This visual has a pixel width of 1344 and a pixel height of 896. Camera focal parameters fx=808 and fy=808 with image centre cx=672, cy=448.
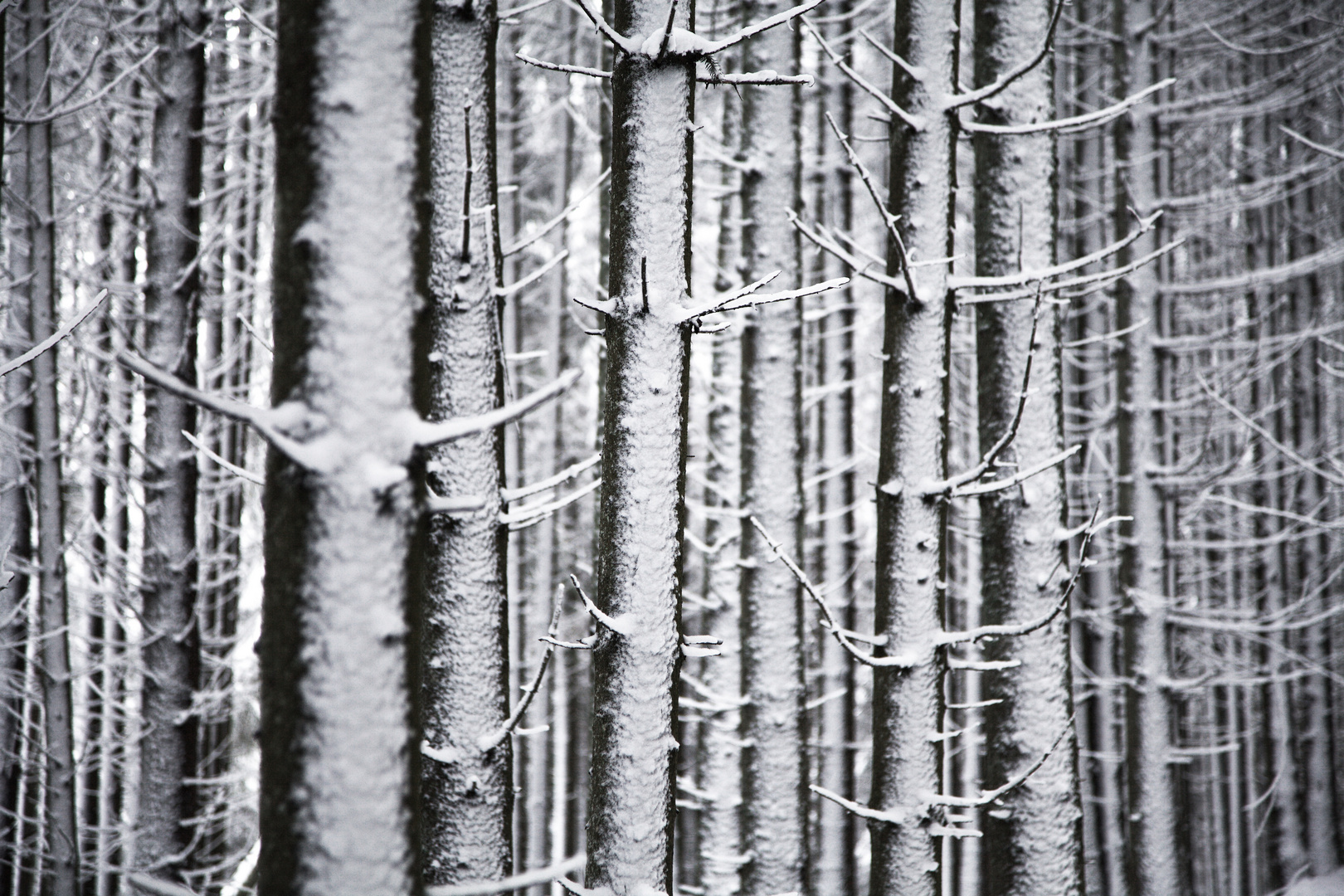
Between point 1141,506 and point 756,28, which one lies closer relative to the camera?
point 756,28

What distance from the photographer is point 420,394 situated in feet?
6.42

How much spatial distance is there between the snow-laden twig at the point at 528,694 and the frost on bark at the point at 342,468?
19.6 inches

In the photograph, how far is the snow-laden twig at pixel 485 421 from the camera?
169 centimetres

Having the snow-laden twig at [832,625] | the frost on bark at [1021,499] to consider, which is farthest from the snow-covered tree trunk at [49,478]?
the frost on bark at [1021,499]

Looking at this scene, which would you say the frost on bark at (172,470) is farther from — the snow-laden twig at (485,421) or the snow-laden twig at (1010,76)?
the snow-laden twig at (1010,76)

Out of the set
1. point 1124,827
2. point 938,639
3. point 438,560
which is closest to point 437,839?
point 438,560

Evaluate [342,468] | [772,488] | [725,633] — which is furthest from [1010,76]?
[725,633]

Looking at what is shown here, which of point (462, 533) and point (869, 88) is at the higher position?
point (869, 88)

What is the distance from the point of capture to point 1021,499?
420 centimetres

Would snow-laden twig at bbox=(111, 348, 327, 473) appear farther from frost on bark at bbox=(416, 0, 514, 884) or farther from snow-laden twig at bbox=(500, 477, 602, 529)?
snow-laden twig at bbox=(500, 477, 602, 529)

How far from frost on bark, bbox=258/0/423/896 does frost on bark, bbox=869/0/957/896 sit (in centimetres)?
220

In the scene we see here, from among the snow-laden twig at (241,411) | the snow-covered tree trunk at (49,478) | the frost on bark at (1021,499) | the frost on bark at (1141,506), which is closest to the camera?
the snow-laden twig at (241,411)

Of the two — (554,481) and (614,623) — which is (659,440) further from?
(614,623)

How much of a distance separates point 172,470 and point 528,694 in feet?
13.5
